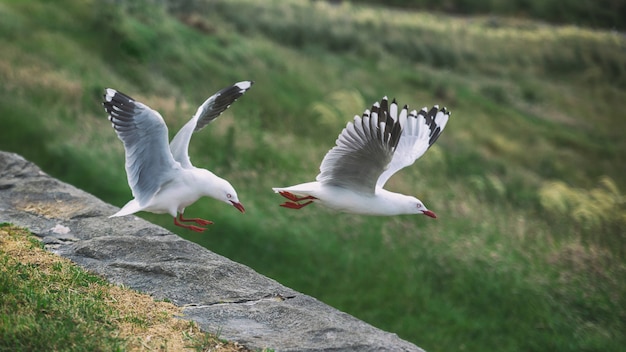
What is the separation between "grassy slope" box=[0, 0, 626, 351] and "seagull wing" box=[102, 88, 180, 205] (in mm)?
4465

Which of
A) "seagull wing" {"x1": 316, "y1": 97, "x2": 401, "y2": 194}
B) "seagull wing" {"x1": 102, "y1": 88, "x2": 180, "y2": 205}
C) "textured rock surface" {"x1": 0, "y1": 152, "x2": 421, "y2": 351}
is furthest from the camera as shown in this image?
"seagull wing" {"x1": 102, "y1": 88, "x2": 180, "y2": 205}

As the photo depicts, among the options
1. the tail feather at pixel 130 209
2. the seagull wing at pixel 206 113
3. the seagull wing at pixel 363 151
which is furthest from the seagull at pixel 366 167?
the tail feather at pixel 130 209

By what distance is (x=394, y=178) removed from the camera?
1372 centimetres

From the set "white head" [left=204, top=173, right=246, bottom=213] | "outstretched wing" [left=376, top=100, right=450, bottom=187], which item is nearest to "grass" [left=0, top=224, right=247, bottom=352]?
"white head" [left=204, top=173, right=246, bottom=213]

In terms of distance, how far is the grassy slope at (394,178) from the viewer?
1115 centimetres

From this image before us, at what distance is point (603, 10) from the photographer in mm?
26641

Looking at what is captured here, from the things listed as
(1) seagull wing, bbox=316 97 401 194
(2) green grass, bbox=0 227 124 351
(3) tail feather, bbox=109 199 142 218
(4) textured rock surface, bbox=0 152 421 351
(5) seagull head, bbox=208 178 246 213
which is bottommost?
(2) green grass, bbox=0 227 124 351

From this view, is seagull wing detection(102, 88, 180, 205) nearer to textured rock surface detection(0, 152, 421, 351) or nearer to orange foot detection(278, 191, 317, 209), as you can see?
textured rock surface detection(0, 152, 421, 351)

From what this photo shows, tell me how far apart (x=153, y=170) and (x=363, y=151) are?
5.94 feet

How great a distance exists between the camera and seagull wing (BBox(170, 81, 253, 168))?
745 cm

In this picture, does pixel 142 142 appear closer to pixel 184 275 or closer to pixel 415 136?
pixel 184 275

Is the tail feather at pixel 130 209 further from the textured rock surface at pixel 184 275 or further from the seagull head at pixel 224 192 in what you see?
the seagull head at pixel 224 192

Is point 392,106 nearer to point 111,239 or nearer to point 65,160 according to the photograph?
point 111,239

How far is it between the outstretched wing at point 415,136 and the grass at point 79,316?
2736 millimetres
